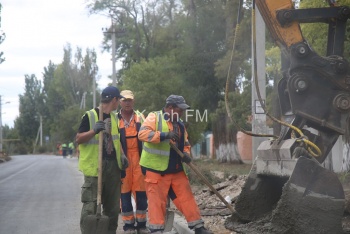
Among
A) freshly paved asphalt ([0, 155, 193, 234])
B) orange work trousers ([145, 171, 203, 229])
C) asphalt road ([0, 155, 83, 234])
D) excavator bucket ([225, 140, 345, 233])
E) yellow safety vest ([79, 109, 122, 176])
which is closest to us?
excavator bucket ([225, 140, 345, 233])

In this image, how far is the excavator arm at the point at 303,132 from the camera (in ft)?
20.4

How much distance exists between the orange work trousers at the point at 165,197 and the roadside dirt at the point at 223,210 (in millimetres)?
613

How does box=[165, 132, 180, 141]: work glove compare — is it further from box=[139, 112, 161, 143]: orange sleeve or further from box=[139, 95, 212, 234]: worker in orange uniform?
box=[139, 112, 161, 143]: orange sleeve

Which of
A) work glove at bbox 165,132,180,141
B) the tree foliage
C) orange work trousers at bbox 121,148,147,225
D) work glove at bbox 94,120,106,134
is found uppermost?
the tree foliage

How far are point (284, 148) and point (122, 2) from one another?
119ft

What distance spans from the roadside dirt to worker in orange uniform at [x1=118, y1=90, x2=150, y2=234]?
3.03ft

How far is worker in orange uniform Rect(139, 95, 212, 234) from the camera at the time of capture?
7.49 meters

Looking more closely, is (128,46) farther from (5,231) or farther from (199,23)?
(5,231)

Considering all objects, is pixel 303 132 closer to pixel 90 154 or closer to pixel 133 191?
pixel 90 154

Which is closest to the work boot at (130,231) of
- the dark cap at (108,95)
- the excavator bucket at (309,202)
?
the dark cap at (108,95)

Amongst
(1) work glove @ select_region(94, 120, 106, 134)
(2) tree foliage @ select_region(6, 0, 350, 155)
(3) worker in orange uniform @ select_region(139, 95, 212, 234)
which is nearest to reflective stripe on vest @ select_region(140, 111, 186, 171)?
(3) worker in orange uniform @ select_region(139, 95, 212, 234)

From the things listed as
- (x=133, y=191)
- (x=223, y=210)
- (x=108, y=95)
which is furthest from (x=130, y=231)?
(x=108, y=95)

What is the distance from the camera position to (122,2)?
138ft

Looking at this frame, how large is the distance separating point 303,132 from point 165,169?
5.24ft
